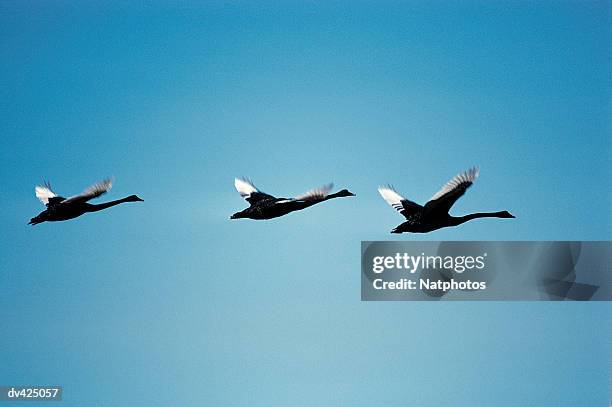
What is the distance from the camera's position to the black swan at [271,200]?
350cm

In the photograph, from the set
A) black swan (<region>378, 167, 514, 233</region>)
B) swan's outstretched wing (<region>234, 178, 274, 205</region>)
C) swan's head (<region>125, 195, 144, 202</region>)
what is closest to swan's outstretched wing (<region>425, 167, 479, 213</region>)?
black swan (<region>378, 167, 514, 233</region>)

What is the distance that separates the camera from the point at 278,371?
3.48 meters

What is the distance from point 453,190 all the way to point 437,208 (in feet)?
0.35

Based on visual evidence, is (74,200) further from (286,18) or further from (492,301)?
(492,301)

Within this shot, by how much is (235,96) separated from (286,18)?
406 mm

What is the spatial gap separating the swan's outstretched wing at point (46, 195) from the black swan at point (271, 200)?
2.51ft

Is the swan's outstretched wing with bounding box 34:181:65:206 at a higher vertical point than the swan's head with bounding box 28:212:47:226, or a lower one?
higher

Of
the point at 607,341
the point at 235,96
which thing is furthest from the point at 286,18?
the point at 607,341

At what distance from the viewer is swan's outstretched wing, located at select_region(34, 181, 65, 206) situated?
3529 mm

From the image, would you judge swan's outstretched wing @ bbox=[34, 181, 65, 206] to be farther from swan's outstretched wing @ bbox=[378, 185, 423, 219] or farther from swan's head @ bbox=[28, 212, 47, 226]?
swan's outstretched wing @ bbox=[378, 185, 423, 219]

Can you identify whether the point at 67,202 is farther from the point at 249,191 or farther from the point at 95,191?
the point at 249,191

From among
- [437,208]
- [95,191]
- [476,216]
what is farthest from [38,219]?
[476,216]

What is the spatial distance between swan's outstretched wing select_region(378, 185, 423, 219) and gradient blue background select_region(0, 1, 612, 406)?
1.5 inches

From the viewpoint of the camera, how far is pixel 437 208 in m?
3.48
